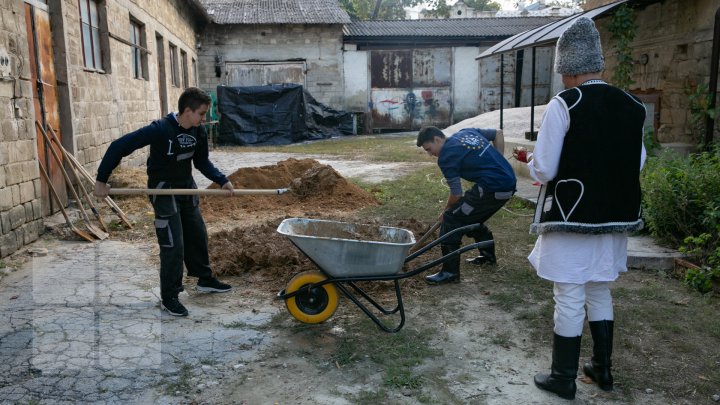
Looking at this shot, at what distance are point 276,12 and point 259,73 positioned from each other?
8.16 feet

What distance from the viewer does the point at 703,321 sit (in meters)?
3.89

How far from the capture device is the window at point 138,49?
1180 centimetres

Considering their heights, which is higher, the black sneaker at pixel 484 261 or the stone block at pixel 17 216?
the stone block at pixel 17 216

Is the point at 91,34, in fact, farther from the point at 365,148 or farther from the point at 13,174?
the point at 365,148

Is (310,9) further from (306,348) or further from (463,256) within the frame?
(306,348)

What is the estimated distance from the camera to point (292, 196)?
27.7 feet

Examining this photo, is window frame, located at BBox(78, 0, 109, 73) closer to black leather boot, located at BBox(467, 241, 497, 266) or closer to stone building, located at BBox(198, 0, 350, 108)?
black leather boot, located at BBox(467, 241, 497, 266)

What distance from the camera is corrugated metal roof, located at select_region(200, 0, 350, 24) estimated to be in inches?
826

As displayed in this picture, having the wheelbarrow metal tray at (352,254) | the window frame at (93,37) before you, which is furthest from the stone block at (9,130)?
the wheelbarrow metal tray at (352,254)

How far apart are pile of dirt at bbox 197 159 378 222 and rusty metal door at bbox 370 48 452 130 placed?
13727mm

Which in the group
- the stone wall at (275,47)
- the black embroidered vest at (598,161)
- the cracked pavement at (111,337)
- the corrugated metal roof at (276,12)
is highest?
the corrugated metal roof at (276,12)

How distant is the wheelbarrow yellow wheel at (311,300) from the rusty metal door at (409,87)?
62.8ft

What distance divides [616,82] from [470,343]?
23.7ft

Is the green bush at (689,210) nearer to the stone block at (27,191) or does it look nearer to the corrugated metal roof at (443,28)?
the stone block at (27,191)
